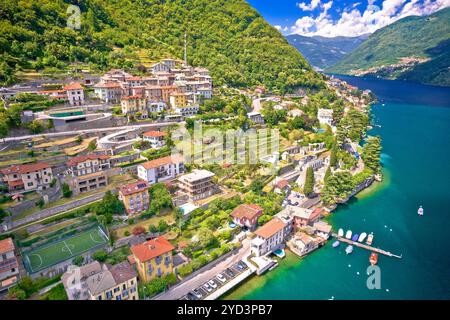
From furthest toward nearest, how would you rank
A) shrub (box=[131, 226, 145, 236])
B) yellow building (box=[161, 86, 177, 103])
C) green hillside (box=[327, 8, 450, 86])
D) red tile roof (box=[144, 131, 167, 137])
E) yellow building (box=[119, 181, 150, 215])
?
green hillside (box=[327, 8, 450, 86])
yellow building (box=[161, 86, 177, 103])
red tile roof (box=[144, 131, 167, 137])
yellow building (box=[119, 181, 150, 215])
shrub (box=[131, 226, 145, 236])

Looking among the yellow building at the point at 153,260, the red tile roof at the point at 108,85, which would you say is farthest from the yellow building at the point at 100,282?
the red tile roof at the point at 108,85

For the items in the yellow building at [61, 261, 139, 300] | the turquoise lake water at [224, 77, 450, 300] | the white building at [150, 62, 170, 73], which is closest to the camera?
the yellow building at [61, 261, 139, 300]

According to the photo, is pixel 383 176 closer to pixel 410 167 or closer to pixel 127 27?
pixel 410 167

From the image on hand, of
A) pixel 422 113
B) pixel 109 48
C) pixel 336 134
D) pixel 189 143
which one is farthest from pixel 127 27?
pixel 422 113

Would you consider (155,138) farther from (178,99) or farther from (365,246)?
(365,246)

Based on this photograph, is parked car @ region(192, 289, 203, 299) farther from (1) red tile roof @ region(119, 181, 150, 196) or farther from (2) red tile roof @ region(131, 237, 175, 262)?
Answer: (1) red tile roof @ region(119, 181, 150, 196)

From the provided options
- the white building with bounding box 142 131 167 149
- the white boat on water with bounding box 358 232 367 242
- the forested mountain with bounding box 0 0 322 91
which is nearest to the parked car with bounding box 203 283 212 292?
the white boat on water with bounding box 358 232 367 242

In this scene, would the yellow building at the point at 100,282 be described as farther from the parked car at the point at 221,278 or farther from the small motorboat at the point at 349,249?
the small motorboat at the point at 349,249
